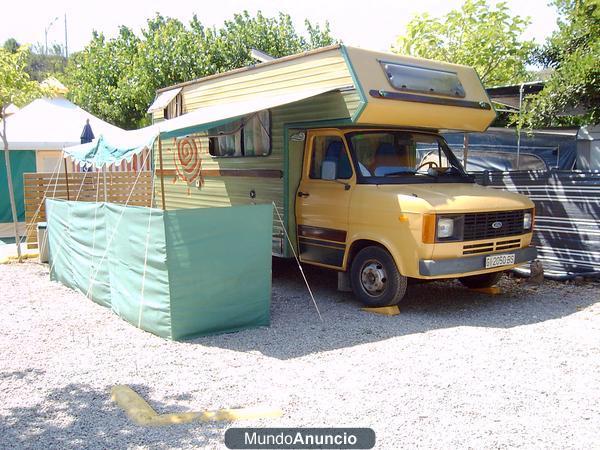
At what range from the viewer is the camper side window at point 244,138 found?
836 centimetres

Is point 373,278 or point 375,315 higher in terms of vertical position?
point 373,278

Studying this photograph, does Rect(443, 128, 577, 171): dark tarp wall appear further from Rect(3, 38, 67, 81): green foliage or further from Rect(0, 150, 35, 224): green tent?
Rect(3, 38, 67, 81): green foliage

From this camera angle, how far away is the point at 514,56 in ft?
40.6

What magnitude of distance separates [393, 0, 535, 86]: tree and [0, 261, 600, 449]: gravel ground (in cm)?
644

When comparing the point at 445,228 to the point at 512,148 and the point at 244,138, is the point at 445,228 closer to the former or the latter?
the point at 244,138

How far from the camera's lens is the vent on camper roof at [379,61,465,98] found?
722 centimetres

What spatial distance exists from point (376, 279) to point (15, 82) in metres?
7.01

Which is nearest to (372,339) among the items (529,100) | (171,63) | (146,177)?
(529,100)

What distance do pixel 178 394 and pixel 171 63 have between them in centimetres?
1740

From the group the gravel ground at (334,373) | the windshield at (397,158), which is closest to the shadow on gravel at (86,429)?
the gravel ground at (334,373)

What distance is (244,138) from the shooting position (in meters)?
8.75

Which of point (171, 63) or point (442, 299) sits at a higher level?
point (171, 63)

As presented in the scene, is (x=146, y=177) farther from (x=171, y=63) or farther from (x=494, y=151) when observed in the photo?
(x=171, y=63)

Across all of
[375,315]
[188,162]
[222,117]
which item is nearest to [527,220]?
[375,315]
